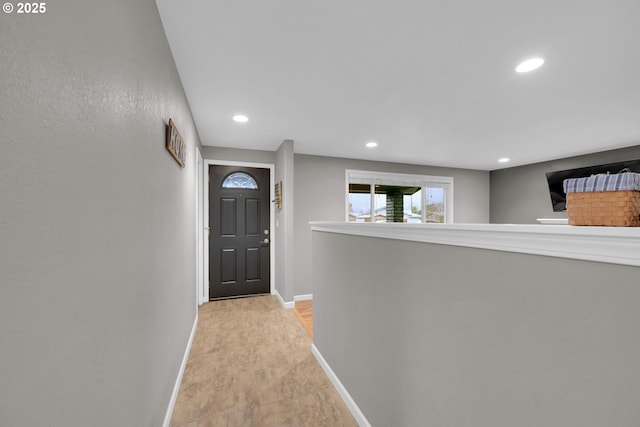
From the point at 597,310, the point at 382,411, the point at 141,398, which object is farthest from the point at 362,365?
the point at 597,310

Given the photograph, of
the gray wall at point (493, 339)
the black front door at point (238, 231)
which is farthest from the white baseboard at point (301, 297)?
the gray wall at point (493, 339)

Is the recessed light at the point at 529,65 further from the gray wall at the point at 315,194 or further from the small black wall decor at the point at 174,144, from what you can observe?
the gray wall at the point at 315,194

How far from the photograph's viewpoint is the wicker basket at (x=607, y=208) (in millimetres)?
604

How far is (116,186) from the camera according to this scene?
908 mm

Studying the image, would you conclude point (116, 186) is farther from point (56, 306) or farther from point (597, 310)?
point (597, 310)

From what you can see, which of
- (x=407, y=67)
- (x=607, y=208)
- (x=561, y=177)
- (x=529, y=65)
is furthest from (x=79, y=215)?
(x=561, y=177)

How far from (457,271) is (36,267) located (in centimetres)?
114

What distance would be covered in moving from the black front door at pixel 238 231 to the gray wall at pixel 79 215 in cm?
266

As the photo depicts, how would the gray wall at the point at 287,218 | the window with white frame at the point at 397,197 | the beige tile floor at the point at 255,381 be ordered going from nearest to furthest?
the beige tile floor at the point at 255,381, the gray wall at the point at 287,218, the window with white frame at the point at 397,197

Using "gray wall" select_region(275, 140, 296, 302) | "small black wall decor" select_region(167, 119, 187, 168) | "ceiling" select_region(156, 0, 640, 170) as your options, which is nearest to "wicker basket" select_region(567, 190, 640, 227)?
"ceiling" select_region(156, 0, 640, 170)

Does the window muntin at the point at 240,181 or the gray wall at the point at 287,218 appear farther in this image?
the window muntin at the point at 240,181

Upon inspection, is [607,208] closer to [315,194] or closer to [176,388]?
[176,388]

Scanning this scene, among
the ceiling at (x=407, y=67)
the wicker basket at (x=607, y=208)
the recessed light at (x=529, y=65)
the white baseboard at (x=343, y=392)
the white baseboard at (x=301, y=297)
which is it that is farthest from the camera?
the white baseboard at (x=301, y=297)

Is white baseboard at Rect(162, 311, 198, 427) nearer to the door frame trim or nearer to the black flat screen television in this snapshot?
the door frame trim
